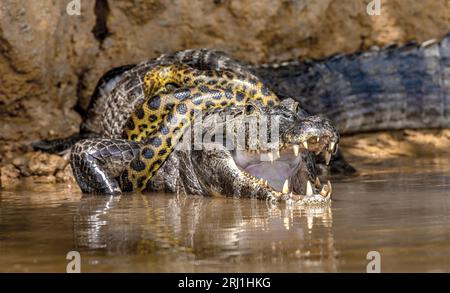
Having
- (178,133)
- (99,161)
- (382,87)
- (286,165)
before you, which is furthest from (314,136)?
(382,87)

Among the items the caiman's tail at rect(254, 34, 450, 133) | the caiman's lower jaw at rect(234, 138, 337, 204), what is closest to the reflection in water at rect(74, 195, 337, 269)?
the caiman's lower jaw at rect(234, 138, 337, 204)

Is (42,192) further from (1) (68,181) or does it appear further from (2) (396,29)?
(2) (396,29)

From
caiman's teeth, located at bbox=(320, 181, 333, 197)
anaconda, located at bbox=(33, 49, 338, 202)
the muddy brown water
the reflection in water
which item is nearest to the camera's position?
the muddy brown water

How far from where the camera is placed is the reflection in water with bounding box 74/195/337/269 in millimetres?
3783

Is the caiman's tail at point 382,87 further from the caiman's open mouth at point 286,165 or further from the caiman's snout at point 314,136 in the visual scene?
the caiman's snout at point 314,136

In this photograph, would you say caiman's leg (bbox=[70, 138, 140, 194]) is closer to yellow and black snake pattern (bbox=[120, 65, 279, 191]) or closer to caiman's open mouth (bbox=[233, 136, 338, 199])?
yellow and black snake pattern (bbox=[120, 65, 279, 191])

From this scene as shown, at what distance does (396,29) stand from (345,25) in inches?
22.2

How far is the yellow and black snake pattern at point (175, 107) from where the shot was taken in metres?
6.68

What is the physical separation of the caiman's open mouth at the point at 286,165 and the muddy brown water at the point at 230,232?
0.17 meters

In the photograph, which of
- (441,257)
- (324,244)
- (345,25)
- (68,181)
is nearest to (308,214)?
(324,244)

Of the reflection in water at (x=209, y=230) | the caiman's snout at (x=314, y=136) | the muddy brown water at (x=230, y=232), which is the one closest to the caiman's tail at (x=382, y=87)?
the muddy brown water at (x=230, y=232)

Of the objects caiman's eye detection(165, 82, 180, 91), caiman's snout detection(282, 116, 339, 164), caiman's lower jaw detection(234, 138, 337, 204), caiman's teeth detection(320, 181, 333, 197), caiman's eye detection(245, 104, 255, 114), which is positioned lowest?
caiman's teeth detection(320, 181, 333, 197)

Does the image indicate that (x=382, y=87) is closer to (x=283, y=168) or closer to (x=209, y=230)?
(x=283, y=168)
